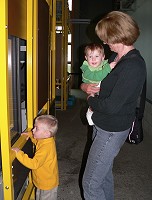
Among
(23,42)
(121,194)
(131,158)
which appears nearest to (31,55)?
(23,42)

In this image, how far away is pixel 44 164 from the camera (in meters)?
1.87

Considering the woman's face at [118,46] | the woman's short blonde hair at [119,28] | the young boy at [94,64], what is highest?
the woman's short blonde hair at [119,28]

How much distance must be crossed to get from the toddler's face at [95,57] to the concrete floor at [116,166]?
4.98ft

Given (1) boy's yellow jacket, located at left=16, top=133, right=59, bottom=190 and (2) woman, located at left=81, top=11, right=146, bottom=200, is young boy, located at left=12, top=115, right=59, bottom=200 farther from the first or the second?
(2) woman, located at left=81, top=11, right=146, bottom=200

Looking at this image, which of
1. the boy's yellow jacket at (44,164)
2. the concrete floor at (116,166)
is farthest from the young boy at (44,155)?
the concrete floor at (116,166)

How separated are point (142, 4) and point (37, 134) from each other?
184 inches

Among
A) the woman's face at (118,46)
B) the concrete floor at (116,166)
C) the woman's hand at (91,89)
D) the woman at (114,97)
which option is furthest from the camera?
the concrete floor at (116,166)

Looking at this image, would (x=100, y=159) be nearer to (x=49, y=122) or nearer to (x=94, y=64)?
(x=49, y=122)

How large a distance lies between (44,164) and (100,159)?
46 cm

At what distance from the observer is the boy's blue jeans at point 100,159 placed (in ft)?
5.50

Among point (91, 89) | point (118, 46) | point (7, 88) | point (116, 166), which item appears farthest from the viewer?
point (116, 166)

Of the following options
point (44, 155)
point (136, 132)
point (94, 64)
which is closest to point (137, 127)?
point (136, 132)

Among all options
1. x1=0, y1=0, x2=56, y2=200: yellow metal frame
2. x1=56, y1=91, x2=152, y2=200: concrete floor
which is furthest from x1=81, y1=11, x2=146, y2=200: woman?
x1=56, y1=91, x2=152, y2=200: concrete floor

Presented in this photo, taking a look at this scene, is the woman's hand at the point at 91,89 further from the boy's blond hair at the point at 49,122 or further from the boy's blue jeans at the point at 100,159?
the boy's blond hair at the point at 49,122
